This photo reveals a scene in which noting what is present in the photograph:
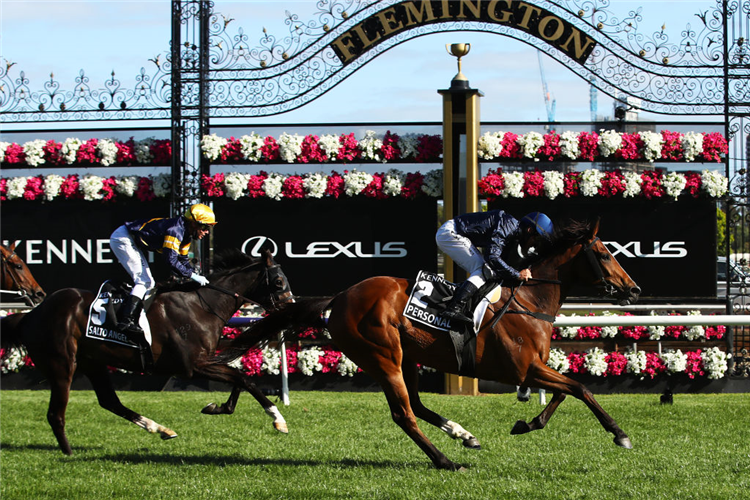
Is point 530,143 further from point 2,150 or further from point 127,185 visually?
point 2,150

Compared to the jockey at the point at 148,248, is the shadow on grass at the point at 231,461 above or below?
below

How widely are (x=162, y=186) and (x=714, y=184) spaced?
6402 mm

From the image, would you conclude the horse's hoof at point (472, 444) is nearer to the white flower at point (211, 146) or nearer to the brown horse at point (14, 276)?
the brown horse at point (14, 276)

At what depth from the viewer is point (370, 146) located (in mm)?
9805

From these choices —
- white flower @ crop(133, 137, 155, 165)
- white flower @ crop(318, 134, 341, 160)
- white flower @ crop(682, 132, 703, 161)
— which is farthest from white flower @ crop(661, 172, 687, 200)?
white flower @ crop(133, 137, 155, 165)

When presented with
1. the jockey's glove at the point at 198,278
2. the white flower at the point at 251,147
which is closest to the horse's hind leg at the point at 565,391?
the jockey's glove at the point at 198,278

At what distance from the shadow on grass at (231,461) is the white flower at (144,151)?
198 inches

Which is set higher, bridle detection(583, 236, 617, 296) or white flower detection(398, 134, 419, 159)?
white flower detection(398, 134, 419, 159)

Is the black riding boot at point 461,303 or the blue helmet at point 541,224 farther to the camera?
the blue helmet at point 541,224

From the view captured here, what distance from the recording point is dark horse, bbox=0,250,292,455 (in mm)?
6242

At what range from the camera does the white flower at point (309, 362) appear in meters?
9.52

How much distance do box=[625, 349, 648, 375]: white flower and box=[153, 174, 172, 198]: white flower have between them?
5.68 m

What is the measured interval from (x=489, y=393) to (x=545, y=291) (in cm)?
378

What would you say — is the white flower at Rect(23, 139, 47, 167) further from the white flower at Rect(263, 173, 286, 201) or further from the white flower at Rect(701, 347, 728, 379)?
the white flower at Rect(701, 347, 728, 379)
